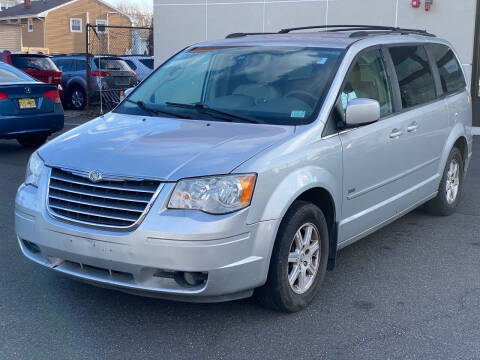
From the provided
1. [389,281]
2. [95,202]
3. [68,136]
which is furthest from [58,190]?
[389,281]

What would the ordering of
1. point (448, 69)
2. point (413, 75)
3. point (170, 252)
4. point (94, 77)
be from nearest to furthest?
point (170, 252)
point (413, 75)
point (448, 69)
point (94, 77)

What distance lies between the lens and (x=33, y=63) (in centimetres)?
1703

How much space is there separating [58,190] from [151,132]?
0.75 metres

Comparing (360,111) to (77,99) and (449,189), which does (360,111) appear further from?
(77,99)

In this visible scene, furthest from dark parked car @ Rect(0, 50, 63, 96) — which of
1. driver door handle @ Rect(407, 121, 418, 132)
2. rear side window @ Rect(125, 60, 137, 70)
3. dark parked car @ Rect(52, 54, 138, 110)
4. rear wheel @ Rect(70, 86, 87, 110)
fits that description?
driver door handle @ Rect(407, 121, 418, 132)

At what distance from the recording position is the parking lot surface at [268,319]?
3785 millimetres

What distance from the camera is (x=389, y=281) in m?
4.93

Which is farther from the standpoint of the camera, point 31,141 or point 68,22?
point 68,22

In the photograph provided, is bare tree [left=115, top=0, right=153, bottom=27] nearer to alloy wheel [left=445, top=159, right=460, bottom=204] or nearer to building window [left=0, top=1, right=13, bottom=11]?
building window [left=0, top=1, right=13, bottom=11]

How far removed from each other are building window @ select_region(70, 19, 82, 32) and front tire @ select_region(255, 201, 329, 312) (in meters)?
41.4

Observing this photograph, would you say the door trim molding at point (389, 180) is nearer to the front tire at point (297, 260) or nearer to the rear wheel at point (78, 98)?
the front tire at point (297, 260)

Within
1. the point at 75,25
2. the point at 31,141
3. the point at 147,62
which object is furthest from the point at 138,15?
the point at 31,141

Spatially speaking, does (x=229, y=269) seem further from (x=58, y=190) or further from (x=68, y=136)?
(x=68, y=136)

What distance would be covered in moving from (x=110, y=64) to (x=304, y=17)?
21.8ft
